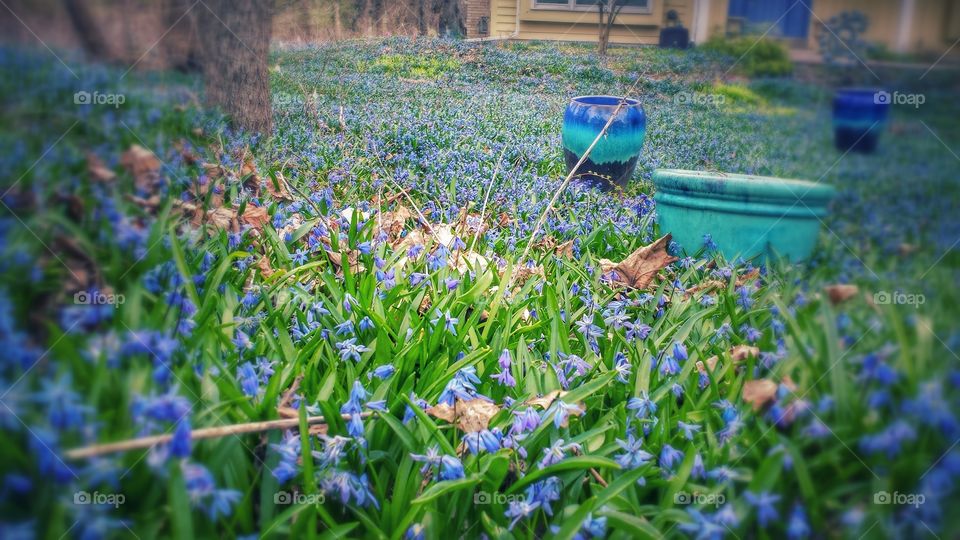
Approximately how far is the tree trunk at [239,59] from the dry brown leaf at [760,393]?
77.1 inches

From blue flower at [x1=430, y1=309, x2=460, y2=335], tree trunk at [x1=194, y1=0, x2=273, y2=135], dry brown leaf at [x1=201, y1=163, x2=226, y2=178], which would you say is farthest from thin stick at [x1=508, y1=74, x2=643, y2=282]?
tree trunk at [x1=194, y1=0, x2=273, y2=135]

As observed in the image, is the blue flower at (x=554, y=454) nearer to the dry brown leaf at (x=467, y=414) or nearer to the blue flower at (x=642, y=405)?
the dry brown leaf at (x=467, y=414)

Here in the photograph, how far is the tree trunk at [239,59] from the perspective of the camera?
2643 millimetres

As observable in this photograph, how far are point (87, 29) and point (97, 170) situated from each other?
321 mm

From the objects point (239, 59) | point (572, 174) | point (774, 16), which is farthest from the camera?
point (572, 174)

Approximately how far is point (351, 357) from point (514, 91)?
2146mm

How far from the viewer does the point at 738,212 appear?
3113mm

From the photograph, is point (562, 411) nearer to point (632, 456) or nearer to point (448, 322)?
point (632, 456)

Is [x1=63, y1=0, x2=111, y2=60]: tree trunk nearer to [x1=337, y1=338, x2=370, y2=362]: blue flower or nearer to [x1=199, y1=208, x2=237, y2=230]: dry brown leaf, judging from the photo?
[x1=199, y1=208, x2=237, y2=230]: dry brown leaf

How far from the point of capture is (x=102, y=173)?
140 centimetres

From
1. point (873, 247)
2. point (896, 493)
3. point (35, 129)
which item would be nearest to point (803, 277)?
point (873, 247)

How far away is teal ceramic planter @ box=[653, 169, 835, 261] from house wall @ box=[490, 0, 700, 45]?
0.71 m

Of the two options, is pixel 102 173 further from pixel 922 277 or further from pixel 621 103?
pixel 621 103

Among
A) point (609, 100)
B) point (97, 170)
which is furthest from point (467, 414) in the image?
point (609, 100)
